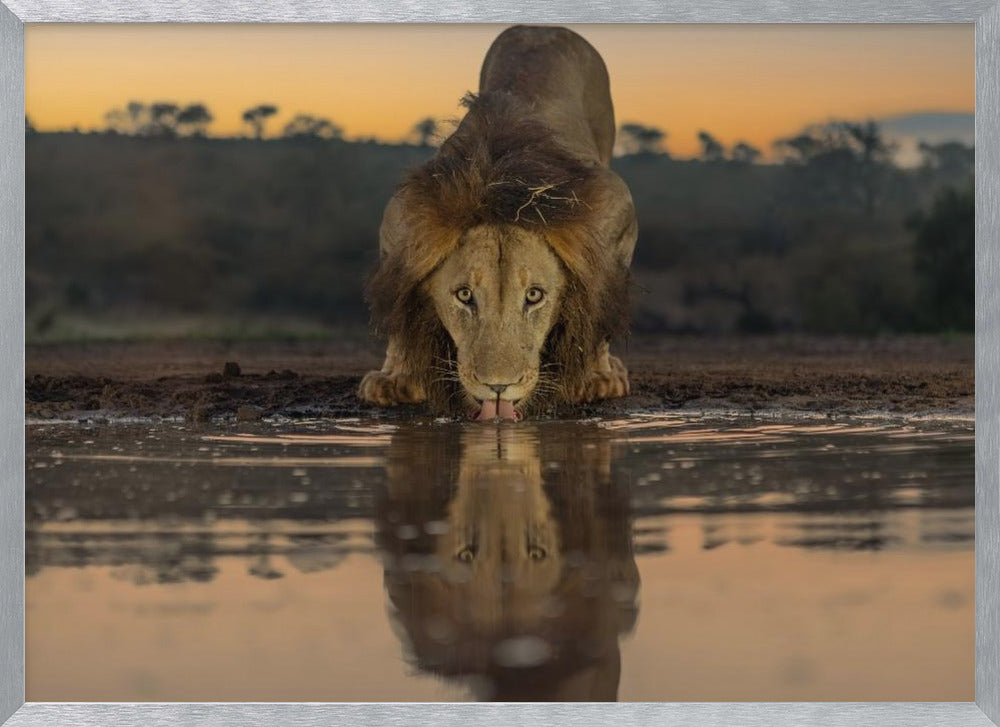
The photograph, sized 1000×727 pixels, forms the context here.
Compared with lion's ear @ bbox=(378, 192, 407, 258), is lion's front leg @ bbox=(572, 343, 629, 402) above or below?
below

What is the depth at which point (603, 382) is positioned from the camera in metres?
4.94

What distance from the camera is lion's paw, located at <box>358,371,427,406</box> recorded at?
485 cm

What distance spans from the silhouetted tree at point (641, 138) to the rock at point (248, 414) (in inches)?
95.4

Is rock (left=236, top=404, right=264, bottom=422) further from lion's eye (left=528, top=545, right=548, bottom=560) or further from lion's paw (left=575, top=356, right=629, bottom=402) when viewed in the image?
lion's eye (left=528, top=545, right=548, bottom=560)

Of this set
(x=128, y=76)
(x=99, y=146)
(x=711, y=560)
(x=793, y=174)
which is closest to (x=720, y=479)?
(x=711, y=560)

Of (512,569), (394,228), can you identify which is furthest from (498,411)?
(512,569)

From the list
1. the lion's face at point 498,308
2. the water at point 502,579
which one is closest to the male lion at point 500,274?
the lion's face at point 498,308

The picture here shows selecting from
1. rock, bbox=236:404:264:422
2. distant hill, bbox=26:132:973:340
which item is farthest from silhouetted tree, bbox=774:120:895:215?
rock, bbox=236:404:264:422

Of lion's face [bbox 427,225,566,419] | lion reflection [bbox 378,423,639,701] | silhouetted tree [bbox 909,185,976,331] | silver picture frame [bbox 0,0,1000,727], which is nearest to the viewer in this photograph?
lion reflection [bbox 378,423,639,701]

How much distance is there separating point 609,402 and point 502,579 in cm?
257

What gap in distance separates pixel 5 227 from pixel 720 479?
5.08ft

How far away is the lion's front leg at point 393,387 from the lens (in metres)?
4.84

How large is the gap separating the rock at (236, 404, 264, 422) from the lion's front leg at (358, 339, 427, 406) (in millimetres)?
360

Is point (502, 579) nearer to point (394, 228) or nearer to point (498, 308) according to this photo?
point (498, 308)
